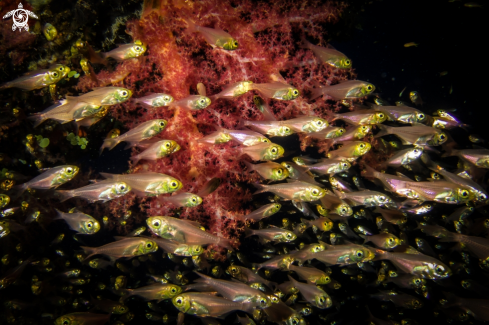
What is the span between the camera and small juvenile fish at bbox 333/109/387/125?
14.4ft

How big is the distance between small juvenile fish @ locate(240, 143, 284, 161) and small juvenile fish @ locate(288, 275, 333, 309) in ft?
9.65

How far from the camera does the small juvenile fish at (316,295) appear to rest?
449 cm

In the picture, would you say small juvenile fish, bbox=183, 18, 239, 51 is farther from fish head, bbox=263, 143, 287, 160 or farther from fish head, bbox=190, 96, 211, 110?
fish head, bbox=263, 143, 287, 160

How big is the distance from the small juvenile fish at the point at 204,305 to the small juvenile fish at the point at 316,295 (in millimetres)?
1565

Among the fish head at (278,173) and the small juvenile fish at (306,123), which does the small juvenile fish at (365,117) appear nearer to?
the small juvenile fish at (306,123)

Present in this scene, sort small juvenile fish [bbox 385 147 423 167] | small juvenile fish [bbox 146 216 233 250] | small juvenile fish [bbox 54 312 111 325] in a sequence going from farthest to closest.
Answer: small juvenile fish [bbox 385 147 423 167]
small juvenile fish [bbox 54 312 111 325]
small juvenile fish [bbox 146 216 233 250]

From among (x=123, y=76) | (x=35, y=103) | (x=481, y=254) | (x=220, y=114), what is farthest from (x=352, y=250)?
(x=35, y=103)

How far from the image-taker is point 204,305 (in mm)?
3746

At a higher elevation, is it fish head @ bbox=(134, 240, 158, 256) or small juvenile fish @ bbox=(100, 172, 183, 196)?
small juvenile fish @ bbox=(100, 172, 183, 196)

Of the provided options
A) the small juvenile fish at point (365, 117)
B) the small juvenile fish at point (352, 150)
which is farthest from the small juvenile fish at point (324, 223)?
the small juvenile fish at point (365, 117)

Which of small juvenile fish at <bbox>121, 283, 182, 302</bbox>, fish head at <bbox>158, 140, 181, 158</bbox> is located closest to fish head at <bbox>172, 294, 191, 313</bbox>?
small juvenile fish at <bbox>121, 283, 182, 302</bbox>

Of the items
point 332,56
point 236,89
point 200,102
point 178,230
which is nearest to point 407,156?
point 332,56

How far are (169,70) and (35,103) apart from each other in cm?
340

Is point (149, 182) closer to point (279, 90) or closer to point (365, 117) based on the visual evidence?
point (279, 90)
